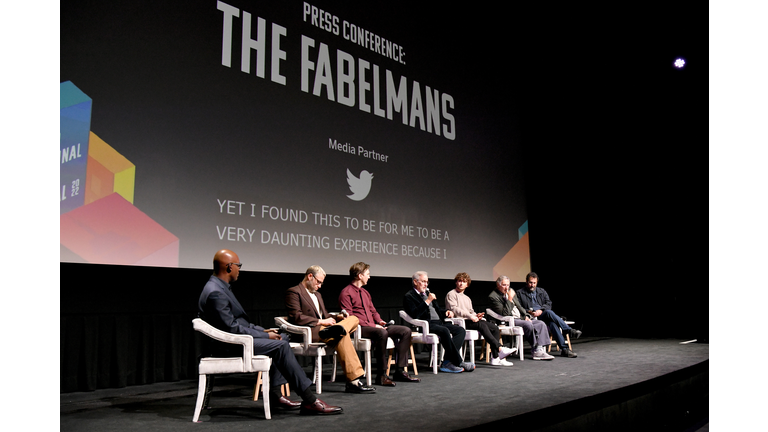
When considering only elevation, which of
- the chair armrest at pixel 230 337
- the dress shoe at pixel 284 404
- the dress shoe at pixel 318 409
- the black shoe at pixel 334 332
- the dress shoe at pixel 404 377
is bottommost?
the dress shoe at pixel 404 377

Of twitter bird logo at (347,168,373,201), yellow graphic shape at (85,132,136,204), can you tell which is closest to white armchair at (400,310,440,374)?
twitter bird logo at (347,168,373,201)

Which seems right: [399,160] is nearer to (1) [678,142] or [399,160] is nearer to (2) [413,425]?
(2) [413,425]

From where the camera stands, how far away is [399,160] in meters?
6.33

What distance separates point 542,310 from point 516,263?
2183mm

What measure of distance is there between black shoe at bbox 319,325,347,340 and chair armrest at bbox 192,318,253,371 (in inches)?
30.7

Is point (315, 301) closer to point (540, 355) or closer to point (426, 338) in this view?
point (426, 338)

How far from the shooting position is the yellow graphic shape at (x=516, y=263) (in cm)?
781

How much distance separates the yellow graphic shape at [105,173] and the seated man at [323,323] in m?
1.40

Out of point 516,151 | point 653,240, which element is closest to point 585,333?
point 653,240

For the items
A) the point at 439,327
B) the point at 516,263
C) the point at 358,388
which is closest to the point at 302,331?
the point at 358,388

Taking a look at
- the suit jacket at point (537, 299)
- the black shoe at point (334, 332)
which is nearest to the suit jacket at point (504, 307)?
the suit jacket at point (537, 299)

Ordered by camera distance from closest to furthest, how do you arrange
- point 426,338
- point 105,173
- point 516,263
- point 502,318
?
point 105,173 → point 426,338 → point 502,318 → point 516,263

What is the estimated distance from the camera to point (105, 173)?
3.98 meters

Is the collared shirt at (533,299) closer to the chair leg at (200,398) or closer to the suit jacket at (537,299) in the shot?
the suit jacket at (537,299)
